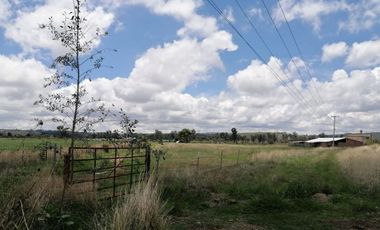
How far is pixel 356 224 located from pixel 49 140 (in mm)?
9011

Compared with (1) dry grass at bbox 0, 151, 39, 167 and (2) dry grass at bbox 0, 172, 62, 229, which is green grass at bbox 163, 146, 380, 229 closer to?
(2) dry grass at bbox 0, 172, 62, 229

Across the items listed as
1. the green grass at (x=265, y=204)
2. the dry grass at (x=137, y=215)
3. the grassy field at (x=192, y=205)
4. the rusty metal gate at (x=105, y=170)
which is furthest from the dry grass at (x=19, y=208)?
the green grass at (x=265, y=204)

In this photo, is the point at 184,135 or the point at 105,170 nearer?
the point at 105,170

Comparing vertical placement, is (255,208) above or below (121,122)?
below

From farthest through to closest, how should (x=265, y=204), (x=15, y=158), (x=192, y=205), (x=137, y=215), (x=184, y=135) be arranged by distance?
(x=184, y=135) → (x=15, y=158) → (x=265, y=204) → (x=192, y=205) → (x=137, y=215)

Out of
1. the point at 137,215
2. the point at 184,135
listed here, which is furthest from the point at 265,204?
the point at 184,135

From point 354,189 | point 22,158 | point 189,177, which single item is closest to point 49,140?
point 189,177

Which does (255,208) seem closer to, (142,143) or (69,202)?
(142,143)

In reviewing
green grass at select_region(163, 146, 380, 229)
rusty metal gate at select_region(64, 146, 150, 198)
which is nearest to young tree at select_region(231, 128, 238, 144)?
rusty metal gate at select_region(64, 146, 150, 198)

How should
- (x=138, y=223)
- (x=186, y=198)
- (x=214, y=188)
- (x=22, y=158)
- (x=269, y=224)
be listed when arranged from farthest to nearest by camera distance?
(x=22, y=158)
(x=214, y=188)
(x=186, y=198)
(x=269, y=224)
(x=138, y=223)

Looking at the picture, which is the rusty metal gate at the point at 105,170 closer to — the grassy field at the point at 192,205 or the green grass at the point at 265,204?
the grassy field at the point at 192,205

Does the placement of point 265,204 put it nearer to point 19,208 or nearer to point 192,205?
point 192,205

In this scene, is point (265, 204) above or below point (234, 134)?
below

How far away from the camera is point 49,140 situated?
45.5 ft
